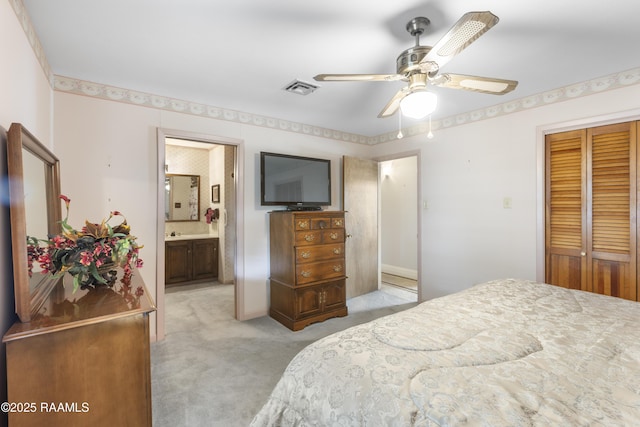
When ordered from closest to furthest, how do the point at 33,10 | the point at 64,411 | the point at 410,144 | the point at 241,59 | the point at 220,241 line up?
the point at 64,411 → the point at 33,10 → the point at 241,59 → the point at 410,144 → the point at 220,241

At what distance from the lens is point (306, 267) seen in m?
3.22

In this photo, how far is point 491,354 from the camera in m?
1.10

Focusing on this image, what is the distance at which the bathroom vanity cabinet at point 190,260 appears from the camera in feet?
15.8

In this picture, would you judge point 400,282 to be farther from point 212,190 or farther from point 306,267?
point 212,190

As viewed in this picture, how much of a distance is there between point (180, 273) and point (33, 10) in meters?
3.99

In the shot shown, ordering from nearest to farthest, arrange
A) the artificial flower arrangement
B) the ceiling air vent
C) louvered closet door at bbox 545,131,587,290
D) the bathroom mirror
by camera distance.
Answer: the artificial flower arrangement, the ceiling air vent, louvered closet door at bbox 545,131,587,290, the bathroom mirror

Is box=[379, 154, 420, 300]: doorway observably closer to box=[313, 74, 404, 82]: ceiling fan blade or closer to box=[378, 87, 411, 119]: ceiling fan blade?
box=[378, 87, 411, 119]: ceiling fan blade

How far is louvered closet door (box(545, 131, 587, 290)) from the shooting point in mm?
2699

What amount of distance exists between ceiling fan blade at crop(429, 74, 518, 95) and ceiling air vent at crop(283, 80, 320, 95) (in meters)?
1.20

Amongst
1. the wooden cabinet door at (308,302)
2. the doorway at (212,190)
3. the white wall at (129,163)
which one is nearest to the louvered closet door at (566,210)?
the wooden cabinet door at (308,302)

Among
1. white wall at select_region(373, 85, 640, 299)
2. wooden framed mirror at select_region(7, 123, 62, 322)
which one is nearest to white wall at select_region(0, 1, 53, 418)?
wooden framed mirror at select_region(7, 123, 62, 322)

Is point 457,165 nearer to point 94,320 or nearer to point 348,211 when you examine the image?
point 348,211

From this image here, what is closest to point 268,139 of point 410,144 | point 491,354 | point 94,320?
point 410,144

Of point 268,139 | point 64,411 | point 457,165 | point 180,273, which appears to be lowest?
point 180,273
